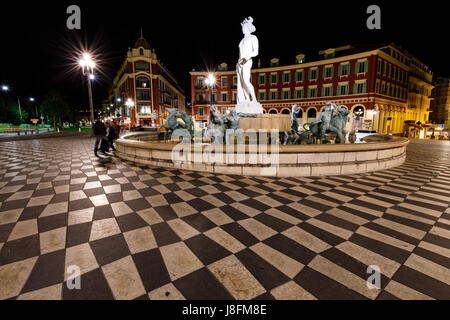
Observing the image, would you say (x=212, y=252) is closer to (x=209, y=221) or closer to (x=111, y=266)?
(x=209, y=221)

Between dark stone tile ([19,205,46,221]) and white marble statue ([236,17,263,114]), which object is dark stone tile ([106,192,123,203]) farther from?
white marble statue ([236,17,263,114])

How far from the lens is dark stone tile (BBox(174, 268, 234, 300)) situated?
5.39 feet

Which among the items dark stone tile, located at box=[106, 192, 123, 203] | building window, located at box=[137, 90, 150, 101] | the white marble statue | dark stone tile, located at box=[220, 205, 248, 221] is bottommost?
dark stone tile, located at box=[220, 205, 248, 221]

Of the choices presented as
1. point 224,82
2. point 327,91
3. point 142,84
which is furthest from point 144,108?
point 327,91

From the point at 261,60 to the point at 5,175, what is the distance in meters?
37.8

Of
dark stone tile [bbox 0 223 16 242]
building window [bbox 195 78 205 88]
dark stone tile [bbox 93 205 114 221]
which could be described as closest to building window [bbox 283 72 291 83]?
building window [bbox 195 78 205 88]

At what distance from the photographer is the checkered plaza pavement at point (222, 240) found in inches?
68.1

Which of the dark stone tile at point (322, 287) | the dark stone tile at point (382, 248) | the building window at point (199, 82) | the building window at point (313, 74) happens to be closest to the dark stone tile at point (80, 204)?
the dark stone tile at point (322, 287)

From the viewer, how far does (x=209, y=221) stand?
2885 mm

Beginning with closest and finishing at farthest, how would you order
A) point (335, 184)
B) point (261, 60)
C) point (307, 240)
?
point (307, 240)
point (335, 184)
point (261, 60)

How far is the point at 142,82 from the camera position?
125 ft

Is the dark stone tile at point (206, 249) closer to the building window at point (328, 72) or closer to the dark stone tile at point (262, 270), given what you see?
the dark stone tile at point (262, 270)
